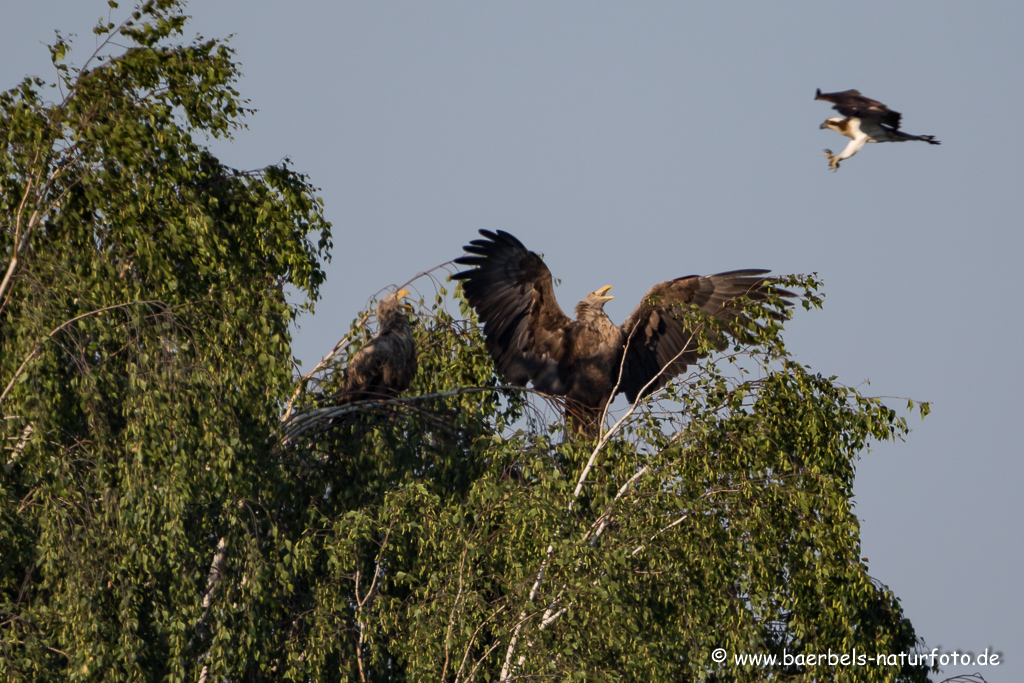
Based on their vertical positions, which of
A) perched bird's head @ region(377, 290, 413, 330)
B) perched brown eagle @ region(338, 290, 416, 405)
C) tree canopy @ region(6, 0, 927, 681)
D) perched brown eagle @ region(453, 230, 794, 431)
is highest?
perched brown eagle @ region(453, 230, 794, 431)

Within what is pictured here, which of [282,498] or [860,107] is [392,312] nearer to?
[282,498]

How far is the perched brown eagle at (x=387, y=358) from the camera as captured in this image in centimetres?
A: 1034

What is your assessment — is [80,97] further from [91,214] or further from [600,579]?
[600,579]

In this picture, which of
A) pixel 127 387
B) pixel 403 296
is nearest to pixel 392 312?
pixel 403 296

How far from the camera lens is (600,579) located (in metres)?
7.20

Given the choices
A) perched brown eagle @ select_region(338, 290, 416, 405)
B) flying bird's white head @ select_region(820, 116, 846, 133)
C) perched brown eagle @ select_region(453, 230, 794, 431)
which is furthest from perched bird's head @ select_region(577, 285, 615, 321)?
flying bird's white head @ select_region(820, 116, 846, 133)

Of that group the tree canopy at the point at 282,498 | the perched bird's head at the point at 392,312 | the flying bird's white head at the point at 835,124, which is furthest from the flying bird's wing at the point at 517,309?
the flying bird's white head at the point at 835,124

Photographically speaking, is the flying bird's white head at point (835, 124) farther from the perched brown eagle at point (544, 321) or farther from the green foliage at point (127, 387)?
the perched brown eagle at point (544, 321)

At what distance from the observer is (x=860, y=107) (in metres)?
6.95

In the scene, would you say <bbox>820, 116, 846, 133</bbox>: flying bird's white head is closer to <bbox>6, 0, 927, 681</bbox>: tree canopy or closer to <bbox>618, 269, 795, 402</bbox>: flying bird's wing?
<bbox>6, 0, 927, 681</bbox>: tree canopy

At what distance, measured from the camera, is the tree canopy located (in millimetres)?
6953

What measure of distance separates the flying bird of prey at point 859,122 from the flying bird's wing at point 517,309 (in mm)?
4738

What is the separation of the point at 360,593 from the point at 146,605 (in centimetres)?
140

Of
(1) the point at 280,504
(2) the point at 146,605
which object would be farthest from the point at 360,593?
(2) the point at 146,605
